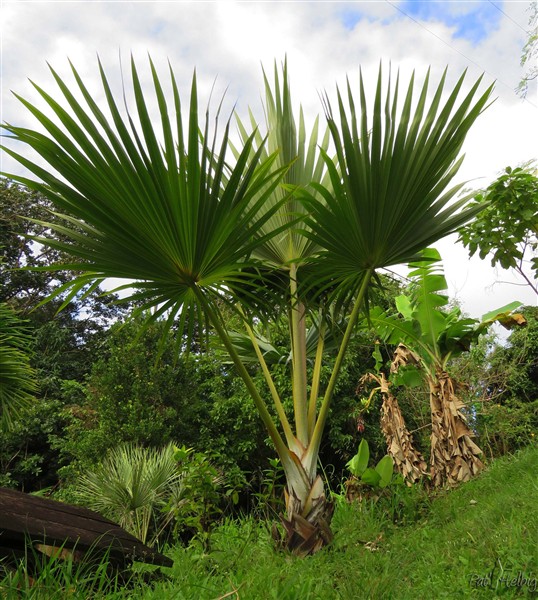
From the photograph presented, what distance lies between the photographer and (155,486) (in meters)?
5.83

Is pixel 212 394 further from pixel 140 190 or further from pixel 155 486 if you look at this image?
pixel 140 190

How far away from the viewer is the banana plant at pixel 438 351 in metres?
6.14

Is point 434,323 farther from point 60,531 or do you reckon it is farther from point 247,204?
point 60,531

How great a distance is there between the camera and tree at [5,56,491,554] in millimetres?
2842

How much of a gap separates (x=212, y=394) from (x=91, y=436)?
2.52m

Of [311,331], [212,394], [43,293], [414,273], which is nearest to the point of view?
[311,331]

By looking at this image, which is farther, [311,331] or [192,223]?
[311,331]

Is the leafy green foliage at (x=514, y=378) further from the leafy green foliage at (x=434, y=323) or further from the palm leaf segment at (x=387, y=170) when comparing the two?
the palm leaf segment at (x=387, y=170)

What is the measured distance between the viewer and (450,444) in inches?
243

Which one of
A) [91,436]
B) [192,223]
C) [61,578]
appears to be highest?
[192,223]

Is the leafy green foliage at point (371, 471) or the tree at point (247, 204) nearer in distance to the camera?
the tree at point (247, 204)

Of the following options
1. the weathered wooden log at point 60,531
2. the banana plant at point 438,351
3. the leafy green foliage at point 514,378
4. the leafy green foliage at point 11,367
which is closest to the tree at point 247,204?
the weathered wooden log at point 60,531

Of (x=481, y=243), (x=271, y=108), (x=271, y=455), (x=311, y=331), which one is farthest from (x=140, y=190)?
(x=271, y=455)

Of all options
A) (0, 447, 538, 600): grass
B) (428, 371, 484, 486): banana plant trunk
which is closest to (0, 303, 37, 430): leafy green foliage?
(0, 447, 538, 600): grass
